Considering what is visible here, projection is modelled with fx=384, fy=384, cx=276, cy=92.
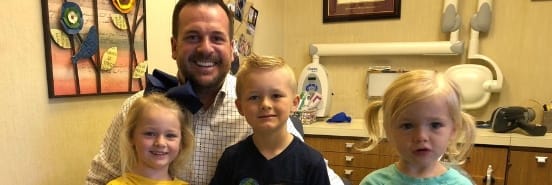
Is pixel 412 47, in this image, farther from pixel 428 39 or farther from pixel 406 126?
pixel 406 126

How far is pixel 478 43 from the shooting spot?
7.81 ft

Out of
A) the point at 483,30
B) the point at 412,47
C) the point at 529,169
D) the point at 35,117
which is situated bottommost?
the point at 529,169

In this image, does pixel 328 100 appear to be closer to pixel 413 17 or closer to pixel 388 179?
pixel 413 17

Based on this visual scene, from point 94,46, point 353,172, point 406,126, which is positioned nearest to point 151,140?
point 94,46

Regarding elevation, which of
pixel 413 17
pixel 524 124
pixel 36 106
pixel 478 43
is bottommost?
pixel 524 124

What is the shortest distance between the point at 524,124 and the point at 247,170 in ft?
5.35

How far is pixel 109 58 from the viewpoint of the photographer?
1405 millimetres

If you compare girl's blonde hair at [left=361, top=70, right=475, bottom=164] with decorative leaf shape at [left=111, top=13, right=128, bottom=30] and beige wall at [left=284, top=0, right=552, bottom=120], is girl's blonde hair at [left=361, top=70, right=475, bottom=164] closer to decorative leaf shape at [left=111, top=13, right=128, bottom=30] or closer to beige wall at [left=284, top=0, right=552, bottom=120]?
decorative leaf shape at [left=111, top=13, right=128, bottom=30]

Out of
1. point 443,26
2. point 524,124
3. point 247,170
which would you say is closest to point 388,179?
point 247,170

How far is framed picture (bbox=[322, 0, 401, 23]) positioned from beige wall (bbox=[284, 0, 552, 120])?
4 cm

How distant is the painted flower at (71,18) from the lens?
4.01ft

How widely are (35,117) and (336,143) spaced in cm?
156

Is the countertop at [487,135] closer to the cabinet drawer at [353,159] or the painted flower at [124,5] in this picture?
the cabinet drawer at [353,159]

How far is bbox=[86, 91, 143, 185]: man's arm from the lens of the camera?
1.25 m
